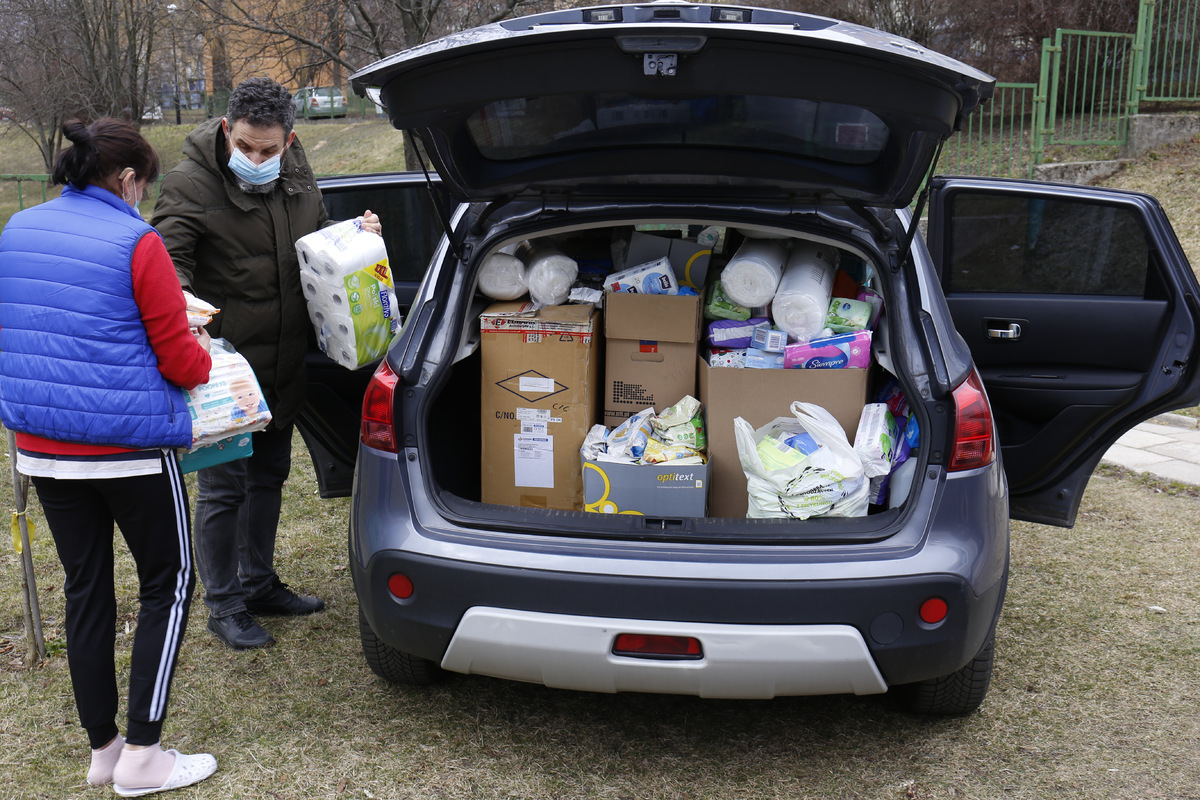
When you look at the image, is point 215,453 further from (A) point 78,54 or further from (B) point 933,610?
(A) point 78,54

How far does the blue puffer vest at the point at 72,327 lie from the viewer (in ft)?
7.28

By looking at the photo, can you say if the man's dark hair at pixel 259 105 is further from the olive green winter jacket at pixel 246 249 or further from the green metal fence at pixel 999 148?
the green metal fence at pixel 999 148

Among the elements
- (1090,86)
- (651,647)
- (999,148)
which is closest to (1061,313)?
(651,647)

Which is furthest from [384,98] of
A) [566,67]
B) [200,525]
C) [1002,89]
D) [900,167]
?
[1002,89]

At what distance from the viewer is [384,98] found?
2.40 m

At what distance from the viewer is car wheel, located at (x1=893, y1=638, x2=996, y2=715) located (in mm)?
2664

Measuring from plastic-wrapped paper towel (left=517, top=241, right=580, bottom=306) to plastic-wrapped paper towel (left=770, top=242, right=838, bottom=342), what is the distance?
0.67 metres

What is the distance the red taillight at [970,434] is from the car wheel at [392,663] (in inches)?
63.5

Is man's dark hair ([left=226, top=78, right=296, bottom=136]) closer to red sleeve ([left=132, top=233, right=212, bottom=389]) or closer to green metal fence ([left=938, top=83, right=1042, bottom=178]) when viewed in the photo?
red sleeve ([left=132, top=233, right=212, bottom=389])

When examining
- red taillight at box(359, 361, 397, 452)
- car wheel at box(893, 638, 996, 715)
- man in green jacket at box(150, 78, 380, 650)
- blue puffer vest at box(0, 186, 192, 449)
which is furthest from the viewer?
man in green jacket at box(150, 78, 380, 650)

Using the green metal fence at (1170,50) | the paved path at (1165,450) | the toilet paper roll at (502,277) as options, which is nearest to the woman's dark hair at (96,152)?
the toilet paper roll at (502,277)

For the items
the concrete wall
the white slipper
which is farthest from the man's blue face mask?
the concrete wall

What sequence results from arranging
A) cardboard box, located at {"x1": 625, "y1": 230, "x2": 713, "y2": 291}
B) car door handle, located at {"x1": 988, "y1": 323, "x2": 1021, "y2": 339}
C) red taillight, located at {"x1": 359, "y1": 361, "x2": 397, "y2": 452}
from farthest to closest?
1. car door handle, located at {"x1": 988, "y1": 323, "x2": 1021, "y2": 339}
2. cardboard box, located at {"x1": 625, "y1": 230, "x2": 713, "y2": 291}
3. red taillight, located at {"x1": 359, "y1": 361, "x2": 397, "y2": 452}

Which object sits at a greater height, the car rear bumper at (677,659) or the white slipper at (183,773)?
the car rear bumper at (677,659)
